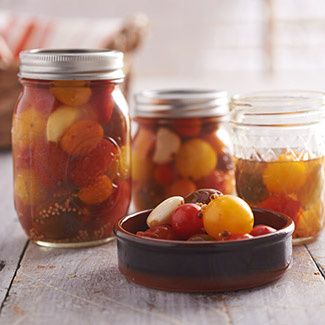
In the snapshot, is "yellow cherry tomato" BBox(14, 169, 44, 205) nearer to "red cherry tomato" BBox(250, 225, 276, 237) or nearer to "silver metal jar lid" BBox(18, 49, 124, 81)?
"silver metal jar lid" BBox(18, 49, 124, 81)

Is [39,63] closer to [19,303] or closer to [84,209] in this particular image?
[84,209]

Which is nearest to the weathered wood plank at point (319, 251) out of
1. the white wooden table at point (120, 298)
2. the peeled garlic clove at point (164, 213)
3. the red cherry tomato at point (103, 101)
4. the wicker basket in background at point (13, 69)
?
the white wooden table at point (120, 298)

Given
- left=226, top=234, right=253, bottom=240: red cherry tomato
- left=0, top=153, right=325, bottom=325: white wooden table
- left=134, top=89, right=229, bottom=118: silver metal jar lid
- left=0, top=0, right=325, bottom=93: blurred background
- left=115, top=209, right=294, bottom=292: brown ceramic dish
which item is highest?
left=134, top=89, right=229, bottom=118: silver metal jar lid

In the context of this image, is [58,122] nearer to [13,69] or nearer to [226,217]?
[226,217]

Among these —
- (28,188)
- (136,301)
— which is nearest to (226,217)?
(136,301)

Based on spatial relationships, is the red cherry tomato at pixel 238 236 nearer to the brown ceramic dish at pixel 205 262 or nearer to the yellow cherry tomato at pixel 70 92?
the brown ceramic dish at pixel 205 262

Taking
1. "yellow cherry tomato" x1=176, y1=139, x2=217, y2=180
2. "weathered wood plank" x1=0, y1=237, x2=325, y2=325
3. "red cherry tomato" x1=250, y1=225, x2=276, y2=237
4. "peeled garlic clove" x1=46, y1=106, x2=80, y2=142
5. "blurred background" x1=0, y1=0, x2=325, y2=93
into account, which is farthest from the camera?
"blurred background" x1=0, y1=0, x2=325, y2=93

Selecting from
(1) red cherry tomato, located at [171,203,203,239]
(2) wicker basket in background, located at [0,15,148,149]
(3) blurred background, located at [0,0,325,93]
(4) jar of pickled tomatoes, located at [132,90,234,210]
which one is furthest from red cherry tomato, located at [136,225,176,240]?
(3) blurred background, located at [0,0,325,93]
